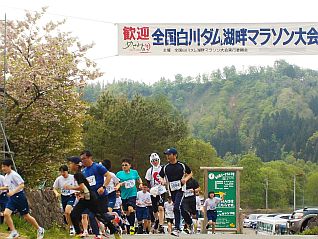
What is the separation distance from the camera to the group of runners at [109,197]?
46.0 feet

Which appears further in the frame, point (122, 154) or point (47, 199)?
point (122, 154)

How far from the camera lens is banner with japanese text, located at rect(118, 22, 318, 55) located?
79.6ft

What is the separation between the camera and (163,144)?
196 ft

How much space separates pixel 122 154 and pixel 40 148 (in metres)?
27.4

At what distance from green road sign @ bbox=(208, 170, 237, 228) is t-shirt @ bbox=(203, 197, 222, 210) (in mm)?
398

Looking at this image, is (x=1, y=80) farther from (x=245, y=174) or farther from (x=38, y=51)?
(x=245, y=174)

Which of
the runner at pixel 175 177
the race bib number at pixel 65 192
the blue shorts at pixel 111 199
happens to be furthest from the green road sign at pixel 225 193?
the runner at pixel 175 177

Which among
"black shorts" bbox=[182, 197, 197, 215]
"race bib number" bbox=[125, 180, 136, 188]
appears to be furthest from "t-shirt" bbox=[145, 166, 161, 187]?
"black shorts" bbox=[182, 197, 197, 215]

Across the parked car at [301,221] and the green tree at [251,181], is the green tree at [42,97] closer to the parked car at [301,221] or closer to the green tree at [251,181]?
the parked car at [301,221]

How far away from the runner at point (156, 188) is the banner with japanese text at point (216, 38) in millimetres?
5257

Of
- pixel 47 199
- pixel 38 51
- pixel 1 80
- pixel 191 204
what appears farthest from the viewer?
pixel 38 51

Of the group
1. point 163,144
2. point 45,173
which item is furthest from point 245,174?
point 45,173

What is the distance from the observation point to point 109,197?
17188 millimetres

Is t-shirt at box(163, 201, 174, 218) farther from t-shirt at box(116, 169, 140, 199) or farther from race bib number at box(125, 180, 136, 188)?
race bib number at box(125, 180, 136, 188)
